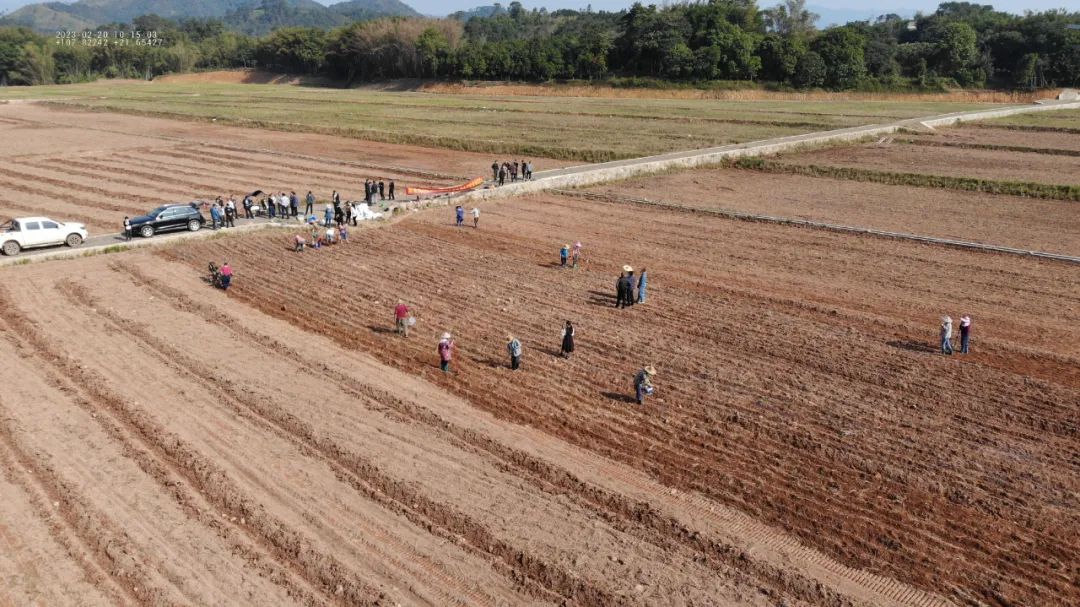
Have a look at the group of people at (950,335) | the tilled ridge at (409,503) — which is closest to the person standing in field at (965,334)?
the group of people at (950,335)

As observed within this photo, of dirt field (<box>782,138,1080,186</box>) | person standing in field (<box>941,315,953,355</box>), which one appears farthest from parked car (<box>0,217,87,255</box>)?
dirt field (<box>782,138,1080,186</box>)

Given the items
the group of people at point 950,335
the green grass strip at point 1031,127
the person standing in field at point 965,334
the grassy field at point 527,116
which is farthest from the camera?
the green grass strip at point 1031,127

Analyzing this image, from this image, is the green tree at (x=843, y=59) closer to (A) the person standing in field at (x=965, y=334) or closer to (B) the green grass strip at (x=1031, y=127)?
(B) the green grass strip at (x=1031, y=127)

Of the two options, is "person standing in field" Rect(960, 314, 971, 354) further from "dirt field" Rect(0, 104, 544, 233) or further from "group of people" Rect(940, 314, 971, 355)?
"dirt field" Rect(0, 104, 544, 233)

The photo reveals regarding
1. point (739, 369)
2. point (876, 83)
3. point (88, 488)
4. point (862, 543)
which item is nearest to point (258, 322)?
point (88, 488)

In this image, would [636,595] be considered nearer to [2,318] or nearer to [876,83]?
[2,318]

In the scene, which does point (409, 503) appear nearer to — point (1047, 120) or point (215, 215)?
point (215, 215)
